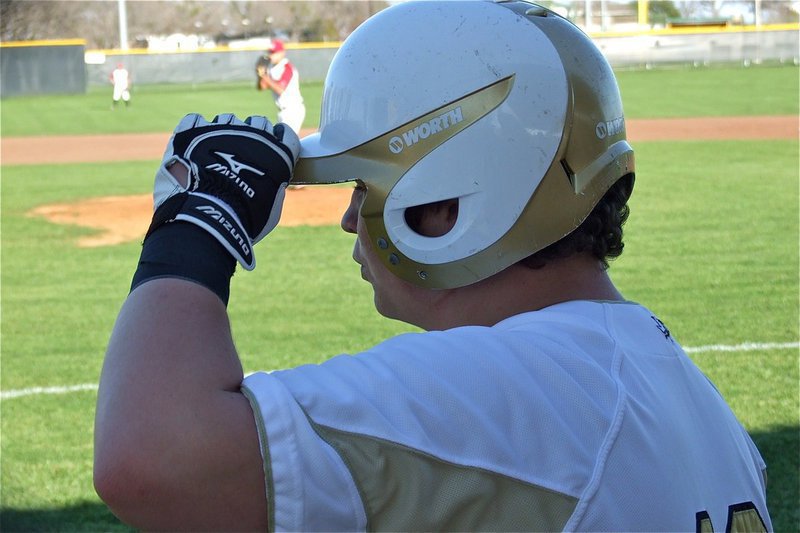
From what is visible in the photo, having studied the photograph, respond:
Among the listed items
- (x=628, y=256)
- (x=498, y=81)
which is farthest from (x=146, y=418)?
(x=628, y=256)

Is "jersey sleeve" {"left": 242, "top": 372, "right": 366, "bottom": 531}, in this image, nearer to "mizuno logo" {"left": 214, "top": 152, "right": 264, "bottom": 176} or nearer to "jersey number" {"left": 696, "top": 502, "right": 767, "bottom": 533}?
"mizuno logo" {"left": 214, "top": 152, "right": 264, "bottom": 176}

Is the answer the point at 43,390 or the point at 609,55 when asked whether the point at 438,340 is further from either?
the point at 609,55

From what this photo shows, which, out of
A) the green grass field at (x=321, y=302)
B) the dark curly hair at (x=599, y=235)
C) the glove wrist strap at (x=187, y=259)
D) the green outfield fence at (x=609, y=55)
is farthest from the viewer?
the green outfield fence at (x=609, y=55)

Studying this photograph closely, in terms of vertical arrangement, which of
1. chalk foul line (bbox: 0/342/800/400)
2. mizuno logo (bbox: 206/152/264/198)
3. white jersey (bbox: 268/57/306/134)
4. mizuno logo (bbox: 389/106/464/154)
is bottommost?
chalk foul line (bbox: 0/342/800/400)

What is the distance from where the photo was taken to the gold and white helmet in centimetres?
170

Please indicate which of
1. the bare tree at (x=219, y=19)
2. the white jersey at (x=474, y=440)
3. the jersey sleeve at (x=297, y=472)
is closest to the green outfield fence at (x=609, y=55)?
the bare tree at (x=219, y=19)

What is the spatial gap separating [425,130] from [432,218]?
6.9 inches

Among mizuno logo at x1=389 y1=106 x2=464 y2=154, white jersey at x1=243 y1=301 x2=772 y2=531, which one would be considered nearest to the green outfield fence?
mizuno logo at x1=389 y1=106 x2=464 y2=154

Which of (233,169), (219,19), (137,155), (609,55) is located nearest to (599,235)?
(233,169)

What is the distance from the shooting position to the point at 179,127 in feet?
5.60

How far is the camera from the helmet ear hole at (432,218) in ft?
5.85

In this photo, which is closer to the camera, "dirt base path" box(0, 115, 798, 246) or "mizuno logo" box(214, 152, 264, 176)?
"mizuno logo" box(214, 152, 264, 176)

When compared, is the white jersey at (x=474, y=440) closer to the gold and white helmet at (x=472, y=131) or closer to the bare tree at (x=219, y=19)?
the gold and white helmet at (x=472, y=131)

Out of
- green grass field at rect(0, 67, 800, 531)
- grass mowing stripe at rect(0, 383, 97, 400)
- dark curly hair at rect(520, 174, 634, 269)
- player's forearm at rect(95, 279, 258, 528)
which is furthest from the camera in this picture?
grass mowing stripe at rect(0, 383, 97, 400)
